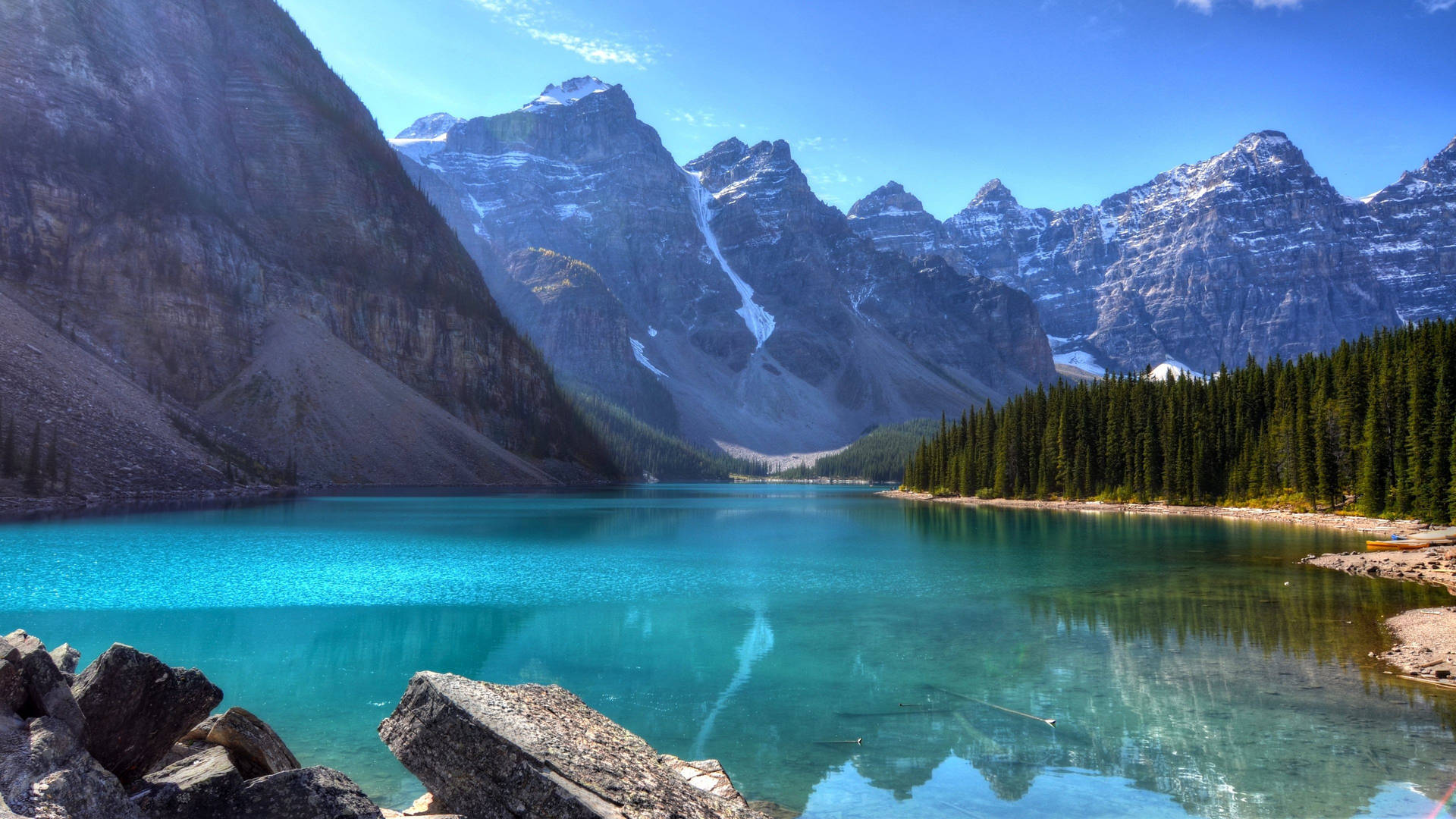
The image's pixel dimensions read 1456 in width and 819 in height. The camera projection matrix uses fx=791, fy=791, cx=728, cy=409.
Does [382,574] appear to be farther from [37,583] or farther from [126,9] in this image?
[126,9]

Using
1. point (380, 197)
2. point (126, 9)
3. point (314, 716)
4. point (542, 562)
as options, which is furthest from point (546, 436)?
point (314, 716)

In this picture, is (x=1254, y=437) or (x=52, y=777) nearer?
(x=52, y=777)

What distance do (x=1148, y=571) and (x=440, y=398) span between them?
5135 inches

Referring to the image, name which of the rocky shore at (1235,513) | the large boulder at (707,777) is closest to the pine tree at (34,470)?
the large boulder at (707,777)

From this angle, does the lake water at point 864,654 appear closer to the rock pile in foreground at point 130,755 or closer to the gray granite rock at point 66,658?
the rock pile in foreground at point 130,755

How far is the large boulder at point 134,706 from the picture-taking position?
22.8 feet

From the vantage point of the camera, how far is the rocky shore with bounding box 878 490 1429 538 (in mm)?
52344

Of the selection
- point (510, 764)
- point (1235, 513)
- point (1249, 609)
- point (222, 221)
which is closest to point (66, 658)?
point (510, 764)

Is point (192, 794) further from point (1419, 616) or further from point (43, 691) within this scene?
point (1419, 616)

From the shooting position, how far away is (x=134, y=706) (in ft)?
23.4

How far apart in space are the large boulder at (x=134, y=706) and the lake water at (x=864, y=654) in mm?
3636

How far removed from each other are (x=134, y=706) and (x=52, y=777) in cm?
160

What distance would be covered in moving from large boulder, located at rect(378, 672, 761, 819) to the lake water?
4165mm

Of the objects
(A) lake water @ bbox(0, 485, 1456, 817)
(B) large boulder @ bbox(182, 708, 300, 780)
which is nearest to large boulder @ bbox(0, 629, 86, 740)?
(B) large boulder @ bbox(182, 708, 300, 780)
